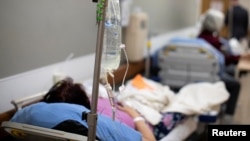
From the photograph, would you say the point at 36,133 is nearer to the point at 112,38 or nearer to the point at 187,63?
the point at 112,38

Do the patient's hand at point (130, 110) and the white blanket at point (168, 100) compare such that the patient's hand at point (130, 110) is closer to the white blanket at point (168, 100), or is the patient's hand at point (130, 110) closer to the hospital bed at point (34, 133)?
the white blanket at point (168, 100)

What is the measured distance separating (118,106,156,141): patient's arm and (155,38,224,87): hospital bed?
1.15 meters

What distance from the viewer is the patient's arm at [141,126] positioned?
1.95 metres

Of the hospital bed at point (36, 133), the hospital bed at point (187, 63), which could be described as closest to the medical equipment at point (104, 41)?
the hospital bed at point (36, 133)

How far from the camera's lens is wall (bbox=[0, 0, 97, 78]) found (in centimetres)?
183

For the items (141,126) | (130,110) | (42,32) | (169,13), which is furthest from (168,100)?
(169,13)

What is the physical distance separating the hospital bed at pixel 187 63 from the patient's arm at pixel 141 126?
45.2 inches

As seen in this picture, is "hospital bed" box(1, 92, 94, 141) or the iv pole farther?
"hospital bed" box(1, 92, 94, 141)

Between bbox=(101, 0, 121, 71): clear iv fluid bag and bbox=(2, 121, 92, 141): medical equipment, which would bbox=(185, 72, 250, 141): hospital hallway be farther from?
bbox=(2, 121, 92, 141): medical equipment

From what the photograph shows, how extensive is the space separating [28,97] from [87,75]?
0.62 meters

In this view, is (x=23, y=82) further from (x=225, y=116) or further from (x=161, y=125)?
(x=225, y=116)

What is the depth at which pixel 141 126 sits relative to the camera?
2.03 metres

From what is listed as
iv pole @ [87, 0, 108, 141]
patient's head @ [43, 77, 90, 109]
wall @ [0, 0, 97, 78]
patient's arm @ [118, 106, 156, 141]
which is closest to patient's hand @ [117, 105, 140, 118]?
patient's arm @ [118, 106, 156, 141]

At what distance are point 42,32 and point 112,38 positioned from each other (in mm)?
757
